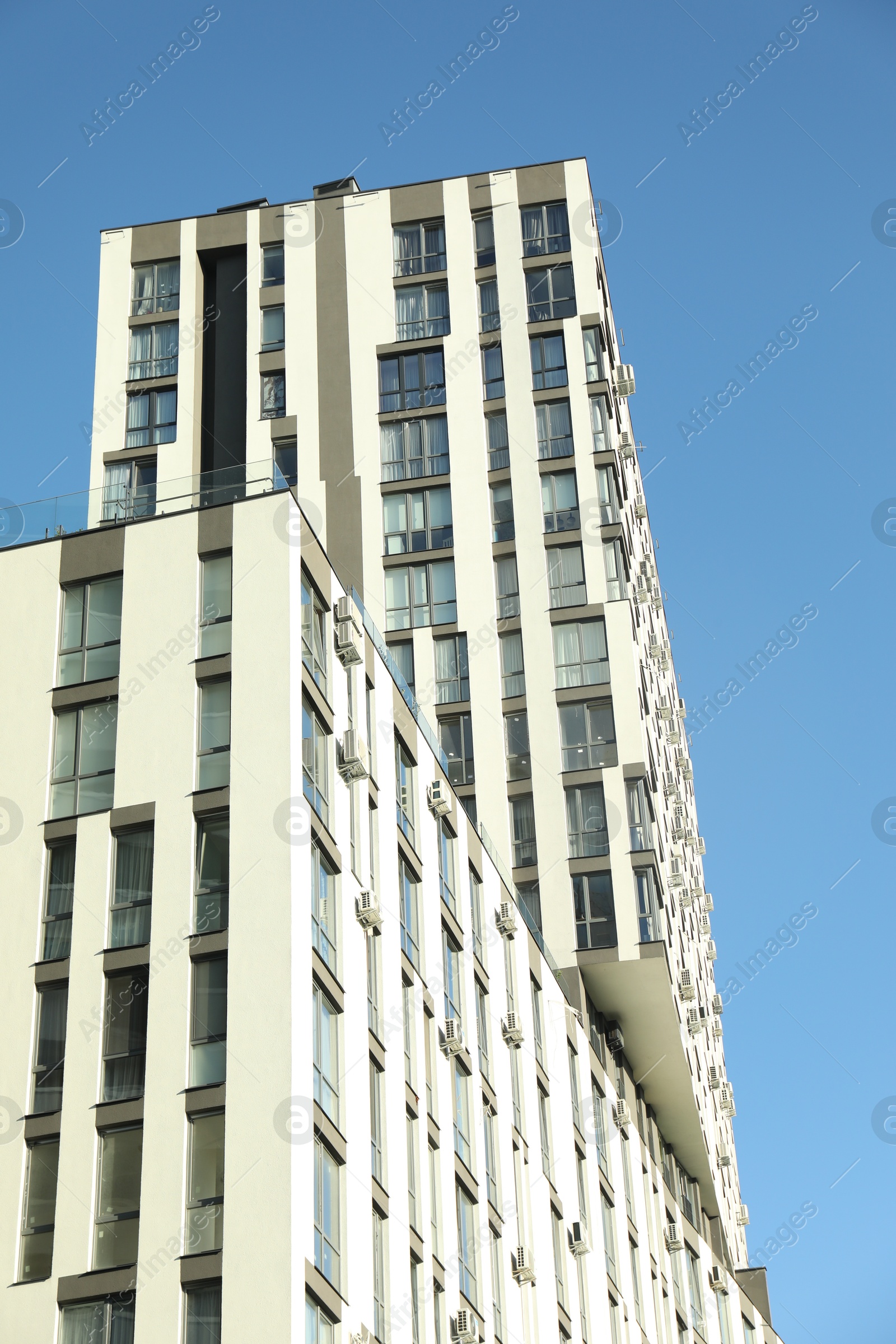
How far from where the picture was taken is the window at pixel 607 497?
230 feet

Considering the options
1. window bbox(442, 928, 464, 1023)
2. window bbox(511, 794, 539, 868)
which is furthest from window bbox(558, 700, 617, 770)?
window bbox(442, 928, 464, 1023)

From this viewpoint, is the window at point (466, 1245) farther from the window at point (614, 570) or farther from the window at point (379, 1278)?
the window at point (614, 570)

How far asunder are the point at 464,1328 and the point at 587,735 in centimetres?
2735

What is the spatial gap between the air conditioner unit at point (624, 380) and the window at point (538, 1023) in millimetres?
30145

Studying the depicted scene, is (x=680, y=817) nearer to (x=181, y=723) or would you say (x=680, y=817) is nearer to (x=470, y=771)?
(x=470, y=771)

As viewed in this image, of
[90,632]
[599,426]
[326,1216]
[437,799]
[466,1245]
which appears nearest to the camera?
[326,1216]

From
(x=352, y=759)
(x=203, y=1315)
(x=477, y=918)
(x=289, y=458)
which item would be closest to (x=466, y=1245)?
(x=477, y=918)

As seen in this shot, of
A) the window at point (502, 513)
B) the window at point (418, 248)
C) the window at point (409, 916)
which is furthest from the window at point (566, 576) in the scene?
the window at point (409, 916)

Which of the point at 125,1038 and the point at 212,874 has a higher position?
the point at 212,874

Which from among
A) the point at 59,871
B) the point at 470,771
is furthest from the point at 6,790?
the point at 470,771

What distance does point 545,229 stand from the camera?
7650 centimetres

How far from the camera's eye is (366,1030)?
1580 inches

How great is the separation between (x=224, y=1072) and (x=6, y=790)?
920cm

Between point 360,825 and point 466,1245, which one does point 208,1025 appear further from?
point 466,1245
